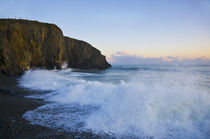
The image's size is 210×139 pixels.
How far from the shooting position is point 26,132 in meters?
3.80

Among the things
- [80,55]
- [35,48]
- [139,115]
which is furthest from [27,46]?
[80,55]

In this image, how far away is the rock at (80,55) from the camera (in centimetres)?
4550

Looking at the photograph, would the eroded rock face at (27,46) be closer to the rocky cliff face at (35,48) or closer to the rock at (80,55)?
the rocky cliff face at (35,48)

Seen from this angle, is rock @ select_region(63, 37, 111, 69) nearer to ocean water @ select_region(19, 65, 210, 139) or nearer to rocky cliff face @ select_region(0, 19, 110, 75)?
rocky cliff face @ select_region(0, 19, 110, 75)

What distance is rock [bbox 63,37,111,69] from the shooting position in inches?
1791

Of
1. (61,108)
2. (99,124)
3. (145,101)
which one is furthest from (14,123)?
(145,101)

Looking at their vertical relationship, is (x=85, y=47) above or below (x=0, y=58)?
above

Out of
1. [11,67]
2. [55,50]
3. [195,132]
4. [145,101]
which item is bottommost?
[195,132]

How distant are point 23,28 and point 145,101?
23736mm

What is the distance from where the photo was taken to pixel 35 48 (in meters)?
25.6

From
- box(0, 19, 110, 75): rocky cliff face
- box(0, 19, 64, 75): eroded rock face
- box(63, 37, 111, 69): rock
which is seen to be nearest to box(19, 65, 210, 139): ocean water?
box(0, 19, 64, 75): eroded rock face

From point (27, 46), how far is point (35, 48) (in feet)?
7.31

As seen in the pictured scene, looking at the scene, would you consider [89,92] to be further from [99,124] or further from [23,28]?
[23,28]

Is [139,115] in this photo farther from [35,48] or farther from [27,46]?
[35,48]
